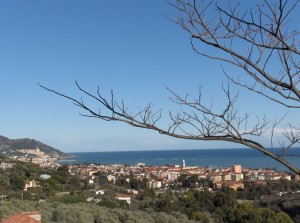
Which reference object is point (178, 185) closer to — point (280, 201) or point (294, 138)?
point (280, 201)

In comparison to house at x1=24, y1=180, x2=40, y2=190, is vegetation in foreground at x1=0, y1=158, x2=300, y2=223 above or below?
below

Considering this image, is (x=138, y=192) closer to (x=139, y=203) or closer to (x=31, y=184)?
(x=31, y=184)

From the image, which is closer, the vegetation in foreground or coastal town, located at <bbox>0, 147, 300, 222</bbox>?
the vegetation in foreground

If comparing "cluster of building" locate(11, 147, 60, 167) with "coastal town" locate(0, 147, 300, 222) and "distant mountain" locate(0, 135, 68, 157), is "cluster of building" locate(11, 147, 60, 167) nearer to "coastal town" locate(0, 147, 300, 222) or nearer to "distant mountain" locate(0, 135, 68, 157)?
"distant mountain" locate(0, 135, 68, 157)

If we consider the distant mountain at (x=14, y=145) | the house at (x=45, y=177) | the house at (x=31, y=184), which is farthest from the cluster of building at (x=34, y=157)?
the house at (x=31, y=184)

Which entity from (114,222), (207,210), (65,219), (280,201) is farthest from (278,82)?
(280,201)

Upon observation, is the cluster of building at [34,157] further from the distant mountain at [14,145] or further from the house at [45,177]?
the house at [45,177]

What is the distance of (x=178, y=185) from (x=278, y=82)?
3746 centimetres

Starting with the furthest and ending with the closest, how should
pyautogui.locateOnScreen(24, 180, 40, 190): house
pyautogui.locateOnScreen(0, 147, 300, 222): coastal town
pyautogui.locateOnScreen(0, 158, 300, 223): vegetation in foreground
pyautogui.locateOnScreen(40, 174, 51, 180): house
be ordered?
pyautogui.locateOnScreen(40, 174, 51, 180): house
pyautogui.locateOnScreen(24, 180, 40, 190): house
pyautogui.locateOnScreen(0, 147, 300, 222): coastal town
pyautogui.locateOnScreen(0, 158, 300, 223): vegetation in foreground

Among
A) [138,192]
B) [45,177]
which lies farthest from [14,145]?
[138,192]

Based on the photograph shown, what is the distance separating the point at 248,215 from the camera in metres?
16.8

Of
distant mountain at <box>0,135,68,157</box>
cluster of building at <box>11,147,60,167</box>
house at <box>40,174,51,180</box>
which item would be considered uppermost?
distant mountain at <box>0,135,68,157</box>

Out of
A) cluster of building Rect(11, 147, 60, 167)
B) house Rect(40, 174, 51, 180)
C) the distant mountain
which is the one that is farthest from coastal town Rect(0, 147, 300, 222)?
the distant mountain

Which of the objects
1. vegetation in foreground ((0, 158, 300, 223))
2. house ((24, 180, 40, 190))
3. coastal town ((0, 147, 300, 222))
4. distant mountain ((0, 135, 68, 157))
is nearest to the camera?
vegetation in foreground ((0, 158, 300, 223))
